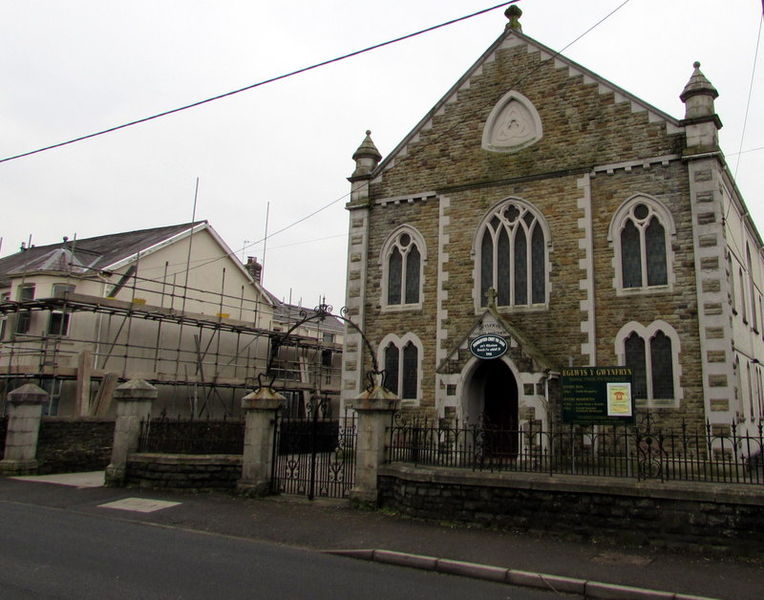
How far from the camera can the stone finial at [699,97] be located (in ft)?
54.9

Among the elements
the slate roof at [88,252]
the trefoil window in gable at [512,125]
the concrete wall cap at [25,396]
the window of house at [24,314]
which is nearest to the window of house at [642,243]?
the trefoil window in gable at [512,125]

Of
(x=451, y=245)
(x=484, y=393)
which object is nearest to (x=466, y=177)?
(x=451, y=245)

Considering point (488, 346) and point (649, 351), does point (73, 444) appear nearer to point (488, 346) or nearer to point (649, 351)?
point (488, 346)

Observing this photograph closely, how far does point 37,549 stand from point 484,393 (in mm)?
12463

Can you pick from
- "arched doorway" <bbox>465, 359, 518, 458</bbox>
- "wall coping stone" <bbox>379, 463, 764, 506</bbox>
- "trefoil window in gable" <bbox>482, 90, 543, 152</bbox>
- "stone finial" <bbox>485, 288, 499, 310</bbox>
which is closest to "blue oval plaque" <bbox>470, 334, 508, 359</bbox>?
"arched doorway" <bbox>465, 359, 518, 458</bbox>

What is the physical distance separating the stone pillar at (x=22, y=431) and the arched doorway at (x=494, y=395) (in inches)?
463

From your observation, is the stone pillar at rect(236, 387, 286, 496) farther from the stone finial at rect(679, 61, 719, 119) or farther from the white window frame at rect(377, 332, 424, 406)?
the stone finial at rect(679, 61, 719, 119)

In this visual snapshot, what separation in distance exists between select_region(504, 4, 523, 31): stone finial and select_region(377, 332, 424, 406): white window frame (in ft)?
34.4

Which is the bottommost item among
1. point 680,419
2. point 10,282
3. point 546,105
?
point 680,419

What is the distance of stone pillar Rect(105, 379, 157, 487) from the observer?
14962mm

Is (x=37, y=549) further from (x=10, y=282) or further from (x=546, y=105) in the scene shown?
(x=10, y=282)

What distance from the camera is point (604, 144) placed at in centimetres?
1786

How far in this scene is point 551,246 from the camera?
59.0 feet

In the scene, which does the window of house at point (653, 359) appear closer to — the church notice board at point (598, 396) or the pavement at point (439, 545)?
the church notice board at point (598, 396)
